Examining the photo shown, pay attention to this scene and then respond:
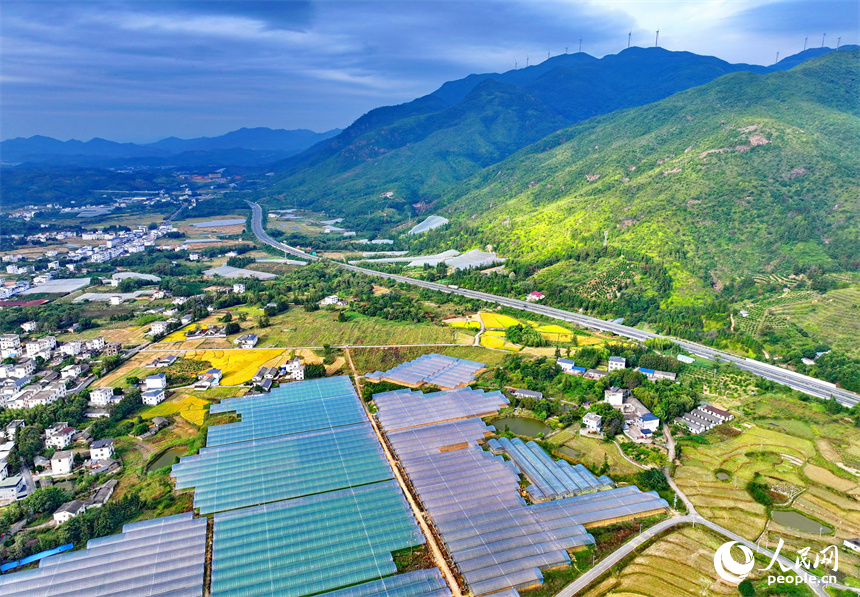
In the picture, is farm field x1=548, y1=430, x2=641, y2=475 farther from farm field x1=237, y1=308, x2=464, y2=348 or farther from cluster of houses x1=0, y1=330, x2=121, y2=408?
cluster of houses x1=0, y1=330, x2=121, y2=408

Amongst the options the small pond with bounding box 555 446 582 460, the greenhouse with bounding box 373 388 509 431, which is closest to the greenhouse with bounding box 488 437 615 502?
the small pond with bounding box 555 446 582 460

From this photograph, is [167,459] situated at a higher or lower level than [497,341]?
lower

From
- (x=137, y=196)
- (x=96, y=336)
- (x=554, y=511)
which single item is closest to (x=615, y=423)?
(x=554, y=511)

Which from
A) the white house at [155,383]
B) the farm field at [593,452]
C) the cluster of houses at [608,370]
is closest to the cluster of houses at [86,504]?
the white house at [155,383]

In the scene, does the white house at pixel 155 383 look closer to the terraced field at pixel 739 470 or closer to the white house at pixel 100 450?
the white house at pixel 100 450

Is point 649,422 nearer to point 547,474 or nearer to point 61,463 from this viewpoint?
point 547,474

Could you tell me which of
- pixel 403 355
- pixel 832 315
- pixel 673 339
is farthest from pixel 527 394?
pixel 832 315
